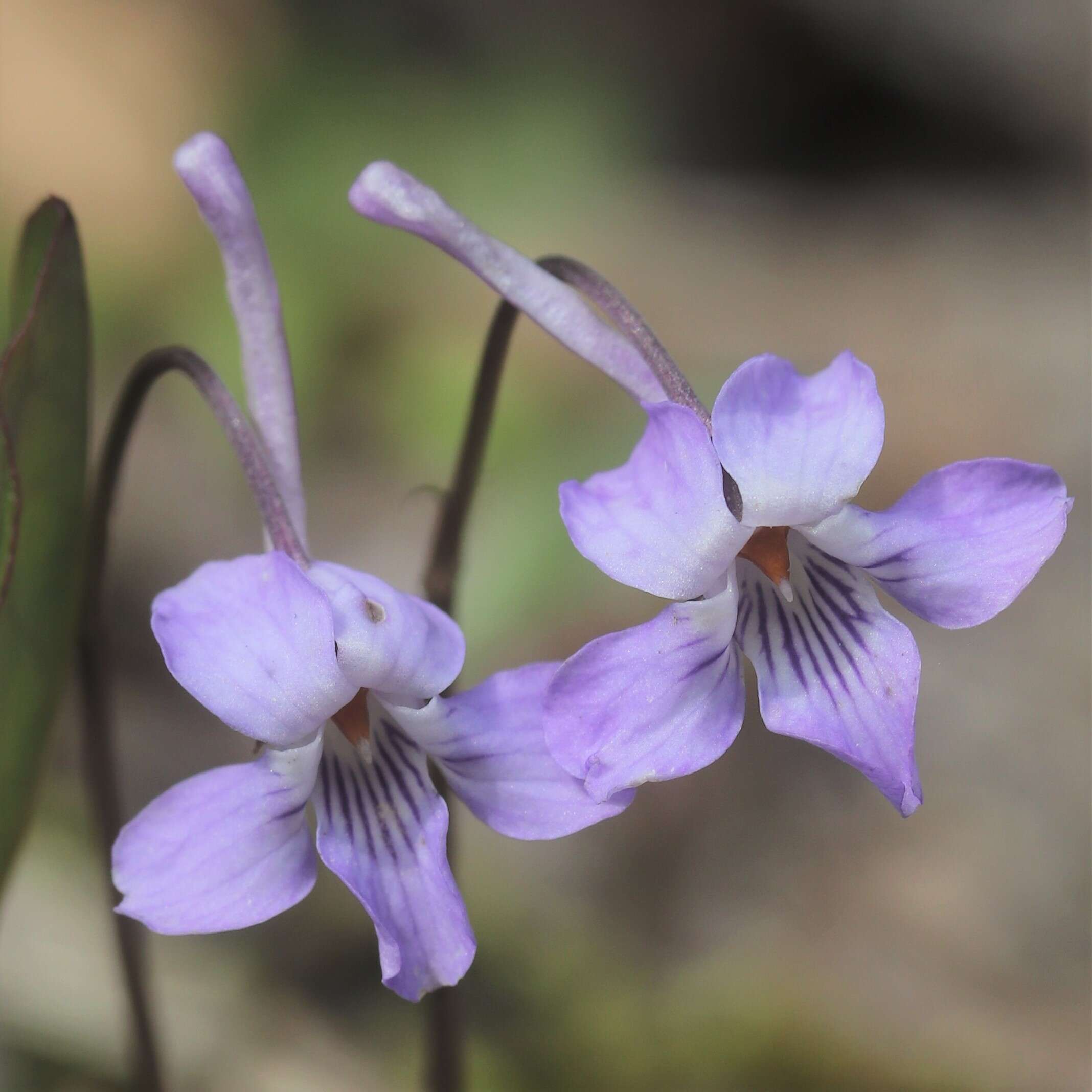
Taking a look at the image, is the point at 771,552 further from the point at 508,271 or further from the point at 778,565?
the point at 508,271

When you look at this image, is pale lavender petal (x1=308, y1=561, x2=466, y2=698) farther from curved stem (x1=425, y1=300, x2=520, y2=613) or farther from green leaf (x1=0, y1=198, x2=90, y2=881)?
green leaf (x1=0, y1=198, x2=90, y2=881)

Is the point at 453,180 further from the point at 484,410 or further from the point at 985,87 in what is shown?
the point at 484,410

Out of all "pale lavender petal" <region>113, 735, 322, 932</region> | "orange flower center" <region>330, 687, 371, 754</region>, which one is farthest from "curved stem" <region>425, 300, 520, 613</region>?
"pale lavender petal" <region>113, 735, 322, 932</region>

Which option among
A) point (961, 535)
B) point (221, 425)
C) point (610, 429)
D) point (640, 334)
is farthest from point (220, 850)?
point (610, 429)

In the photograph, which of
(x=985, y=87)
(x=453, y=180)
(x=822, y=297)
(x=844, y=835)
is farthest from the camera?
(x=985, y=87)

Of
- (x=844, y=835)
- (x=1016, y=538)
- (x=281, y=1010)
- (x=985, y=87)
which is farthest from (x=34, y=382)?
(x=985, y=87)

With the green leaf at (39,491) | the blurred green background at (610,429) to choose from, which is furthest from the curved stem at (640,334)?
the blurred green background at (610,429)
